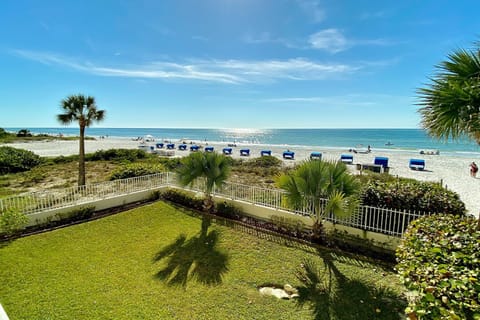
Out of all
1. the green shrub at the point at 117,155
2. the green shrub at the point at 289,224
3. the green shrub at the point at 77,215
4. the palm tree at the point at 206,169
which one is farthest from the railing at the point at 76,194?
the green shrub at the point at 117,155

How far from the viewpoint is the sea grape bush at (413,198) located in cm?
629

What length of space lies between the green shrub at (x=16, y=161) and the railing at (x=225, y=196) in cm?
1312

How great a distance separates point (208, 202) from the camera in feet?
30.9

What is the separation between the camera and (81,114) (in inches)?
481

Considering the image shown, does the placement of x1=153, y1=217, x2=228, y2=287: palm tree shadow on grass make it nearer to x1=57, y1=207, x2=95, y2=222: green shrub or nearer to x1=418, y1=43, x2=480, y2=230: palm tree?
x1=57, y1=207, x2=95, y2=222: green shrub

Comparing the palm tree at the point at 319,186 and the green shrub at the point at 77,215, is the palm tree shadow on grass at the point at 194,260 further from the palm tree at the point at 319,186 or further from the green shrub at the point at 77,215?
the green shrub at the point at 77,215

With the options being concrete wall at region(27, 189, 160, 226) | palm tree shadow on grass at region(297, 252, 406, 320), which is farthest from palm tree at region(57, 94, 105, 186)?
palm tree shadow on grass at region(297, 252, 406, 320)

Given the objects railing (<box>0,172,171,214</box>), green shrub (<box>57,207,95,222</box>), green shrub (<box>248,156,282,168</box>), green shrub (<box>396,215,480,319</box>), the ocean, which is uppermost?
the ocean

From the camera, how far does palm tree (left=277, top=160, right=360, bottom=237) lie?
632 centimetres

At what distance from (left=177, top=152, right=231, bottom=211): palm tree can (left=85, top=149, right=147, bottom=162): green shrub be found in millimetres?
16369

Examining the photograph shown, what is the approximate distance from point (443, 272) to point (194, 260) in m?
5.03

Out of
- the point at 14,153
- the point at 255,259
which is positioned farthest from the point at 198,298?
the point at 14,153

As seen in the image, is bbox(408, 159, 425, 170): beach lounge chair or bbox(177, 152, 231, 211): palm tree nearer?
bbox(177, 152, 231, 211): palm tree

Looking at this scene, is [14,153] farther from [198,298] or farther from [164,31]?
[198,298]
